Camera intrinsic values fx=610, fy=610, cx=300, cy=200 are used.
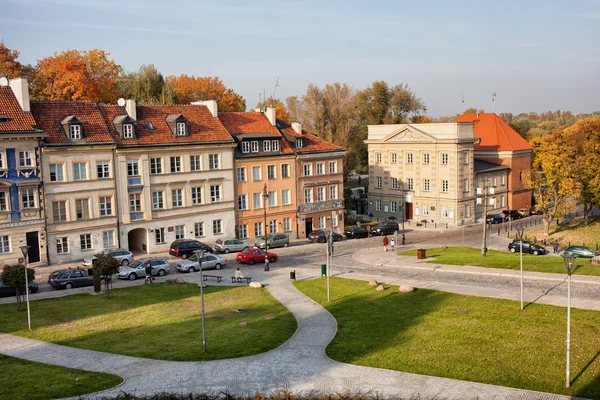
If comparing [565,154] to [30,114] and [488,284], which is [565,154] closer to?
→ [488,284]

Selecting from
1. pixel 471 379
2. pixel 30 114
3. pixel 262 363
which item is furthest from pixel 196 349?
pixel 30 114

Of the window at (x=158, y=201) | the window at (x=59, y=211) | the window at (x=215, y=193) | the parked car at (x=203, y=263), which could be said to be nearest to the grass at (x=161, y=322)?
the parked car at (x=203, y=263)

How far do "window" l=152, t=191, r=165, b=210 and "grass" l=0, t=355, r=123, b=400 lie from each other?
28.5m

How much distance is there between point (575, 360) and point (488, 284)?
14147mm

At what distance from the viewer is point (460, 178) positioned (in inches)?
2773

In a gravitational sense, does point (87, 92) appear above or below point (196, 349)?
above

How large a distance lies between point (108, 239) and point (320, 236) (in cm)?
1998

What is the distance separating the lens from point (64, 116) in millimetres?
49094

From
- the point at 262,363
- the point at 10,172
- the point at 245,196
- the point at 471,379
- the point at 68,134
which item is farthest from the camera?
the point at 245,196

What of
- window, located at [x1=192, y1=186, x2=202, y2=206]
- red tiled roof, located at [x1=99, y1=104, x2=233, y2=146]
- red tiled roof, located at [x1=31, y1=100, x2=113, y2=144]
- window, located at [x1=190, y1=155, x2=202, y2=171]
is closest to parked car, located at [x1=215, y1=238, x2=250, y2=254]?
window, located at [x1=192, y1=186, x2=202, y2=206]

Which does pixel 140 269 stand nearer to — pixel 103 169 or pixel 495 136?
pixel 103 169

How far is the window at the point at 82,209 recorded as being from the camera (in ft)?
→ 161

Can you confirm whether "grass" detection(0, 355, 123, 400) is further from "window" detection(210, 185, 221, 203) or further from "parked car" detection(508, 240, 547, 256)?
"parked car" detection(508, 240, 547, 256)

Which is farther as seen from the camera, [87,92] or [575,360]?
[87,92]
